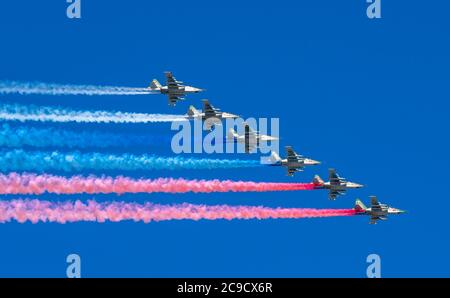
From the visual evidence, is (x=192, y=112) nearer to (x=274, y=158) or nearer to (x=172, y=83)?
(x=172, y=83)

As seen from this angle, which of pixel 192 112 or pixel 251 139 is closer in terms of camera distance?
pixel 251 139

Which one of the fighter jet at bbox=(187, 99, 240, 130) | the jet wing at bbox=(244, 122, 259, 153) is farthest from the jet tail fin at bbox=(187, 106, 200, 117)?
the jet wing at bbox=(244, 122, 259, 153)

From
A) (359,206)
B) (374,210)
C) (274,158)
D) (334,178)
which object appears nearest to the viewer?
(274,158)

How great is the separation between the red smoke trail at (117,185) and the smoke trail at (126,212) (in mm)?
984

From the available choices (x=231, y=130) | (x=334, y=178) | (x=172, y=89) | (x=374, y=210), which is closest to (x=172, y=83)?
(x=172, y=89)

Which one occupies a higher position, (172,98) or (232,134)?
(172,98)

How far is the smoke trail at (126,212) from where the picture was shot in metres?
114

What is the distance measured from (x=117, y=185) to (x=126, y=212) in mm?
2048

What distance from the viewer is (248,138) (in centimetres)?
12950

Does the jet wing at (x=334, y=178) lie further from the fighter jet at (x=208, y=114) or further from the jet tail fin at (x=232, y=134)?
the fighter jet at (x=208, y=114)

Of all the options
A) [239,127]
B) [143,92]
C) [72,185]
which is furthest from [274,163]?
[72,185]

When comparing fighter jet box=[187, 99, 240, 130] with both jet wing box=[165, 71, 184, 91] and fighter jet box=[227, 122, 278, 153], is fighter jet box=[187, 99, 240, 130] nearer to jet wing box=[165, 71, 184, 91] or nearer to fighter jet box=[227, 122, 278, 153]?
fighter jet box=[227, 122, 278, 153]

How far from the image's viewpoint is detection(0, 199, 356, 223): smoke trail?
114 m

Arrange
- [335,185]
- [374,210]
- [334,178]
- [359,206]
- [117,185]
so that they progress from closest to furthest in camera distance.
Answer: [117,185], [335,185], [334,178], [359,206], [374,210]
